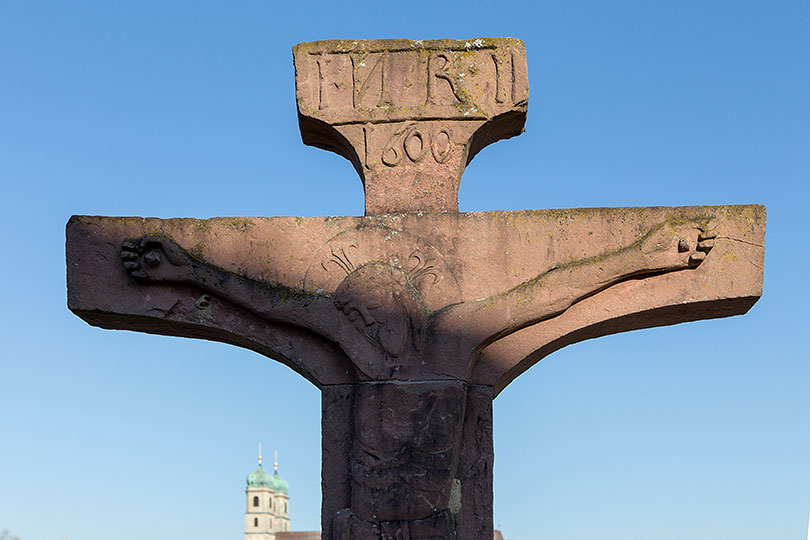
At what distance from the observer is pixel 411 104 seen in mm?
5426

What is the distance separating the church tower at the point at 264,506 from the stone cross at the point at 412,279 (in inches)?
3011

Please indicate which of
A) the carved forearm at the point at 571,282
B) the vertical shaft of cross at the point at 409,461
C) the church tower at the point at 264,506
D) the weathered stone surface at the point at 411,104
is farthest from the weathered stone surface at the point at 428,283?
the church tower at the point at 264,506

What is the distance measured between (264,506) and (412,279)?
80290 millimetres

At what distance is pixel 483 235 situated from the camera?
17.1 feet

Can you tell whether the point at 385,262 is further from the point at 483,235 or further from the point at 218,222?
the point at 218,222

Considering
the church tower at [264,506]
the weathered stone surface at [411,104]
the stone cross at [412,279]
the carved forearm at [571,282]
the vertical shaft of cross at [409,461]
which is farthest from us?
the church tower at [264,506]

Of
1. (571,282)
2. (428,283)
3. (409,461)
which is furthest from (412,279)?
(409,461)

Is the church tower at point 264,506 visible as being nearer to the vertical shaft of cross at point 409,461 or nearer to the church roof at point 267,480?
the church roof at point 267,480

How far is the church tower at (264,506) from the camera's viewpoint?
82000mm

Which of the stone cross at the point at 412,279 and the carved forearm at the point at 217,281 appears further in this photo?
the carved forearm at the point at 217,281

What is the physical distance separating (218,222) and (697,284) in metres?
2.36

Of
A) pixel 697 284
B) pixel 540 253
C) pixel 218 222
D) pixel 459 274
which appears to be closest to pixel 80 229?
pixel 218 222

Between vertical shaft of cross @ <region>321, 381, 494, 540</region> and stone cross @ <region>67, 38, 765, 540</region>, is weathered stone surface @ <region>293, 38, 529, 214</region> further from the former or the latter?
vertical shaft of cross @ <region>321, 381, 494, 540</region>

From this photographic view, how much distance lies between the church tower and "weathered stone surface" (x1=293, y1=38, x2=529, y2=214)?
76595 mm
